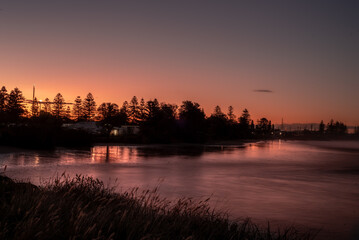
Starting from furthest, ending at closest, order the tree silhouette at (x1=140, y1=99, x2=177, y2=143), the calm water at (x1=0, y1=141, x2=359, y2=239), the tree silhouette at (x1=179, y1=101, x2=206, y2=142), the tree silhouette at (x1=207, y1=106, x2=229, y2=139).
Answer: the tree silhouette at (x1=207, y1=106, x2=229, y2=139) → the tree silhouette at (x1=179, y1=101, x2=206, y2=142) → the tree silhouette at (x1=140, y1=99, x2=177, y2=143) → the calm water at (x1=0, y1=141, x2=359, y2=239)

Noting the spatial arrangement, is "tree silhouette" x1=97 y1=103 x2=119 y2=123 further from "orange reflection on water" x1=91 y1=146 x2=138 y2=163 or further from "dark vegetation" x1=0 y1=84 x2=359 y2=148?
"orange reflection on water" x1=91 y1=146 x2=138 y2=163

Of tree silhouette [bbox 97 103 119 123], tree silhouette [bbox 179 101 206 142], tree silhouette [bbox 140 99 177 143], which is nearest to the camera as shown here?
tree silhouette [bbox 140 99 177 143]

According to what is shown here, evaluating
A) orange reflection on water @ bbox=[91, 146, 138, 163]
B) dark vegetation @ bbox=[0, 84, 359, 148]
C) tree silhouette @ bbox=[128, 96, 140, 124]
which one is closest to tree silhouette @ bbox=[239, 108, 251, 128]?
dark vegetation @ bbox=[0, 84, 359, 148]

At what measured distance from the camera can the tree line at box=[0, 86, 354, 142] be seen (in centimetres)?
7412

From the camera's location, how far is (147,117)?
92.3 meters

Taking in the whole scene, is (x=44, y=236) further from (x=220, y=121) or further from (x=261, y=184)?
(x=220, y=121)

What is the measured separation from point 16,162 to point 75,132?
25228mm

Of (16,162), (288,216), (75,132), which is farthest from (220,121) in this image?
(288,216)

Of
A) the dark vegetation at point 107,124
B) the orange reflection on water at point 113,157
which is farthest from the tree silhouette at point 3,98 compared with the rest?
the orange reflection on water at point 113,157

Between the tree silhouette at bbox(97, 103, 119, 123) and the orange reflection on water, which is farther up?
the tree silhouette at bbox(97, 103, 119, 123)

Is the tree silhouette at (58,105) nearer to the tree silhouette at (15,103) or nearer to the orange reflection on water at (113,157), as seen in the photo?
the tree silhouette at (15,103)

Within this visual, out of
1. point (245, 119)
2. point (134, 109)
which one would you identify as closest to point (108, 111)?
point (134, 109)

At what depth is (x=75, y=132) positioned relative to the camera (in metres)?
51.6

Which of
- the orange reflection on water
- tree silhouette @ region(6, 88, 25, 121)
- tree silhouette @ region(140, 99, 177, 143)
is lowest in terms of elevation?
the orange reflection on water
